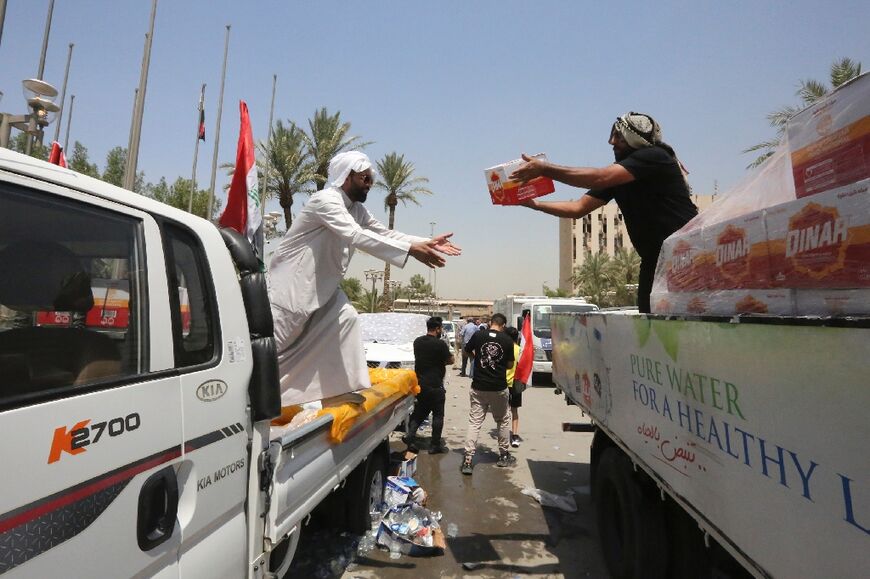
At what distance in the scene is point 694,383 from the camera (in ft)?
6.78

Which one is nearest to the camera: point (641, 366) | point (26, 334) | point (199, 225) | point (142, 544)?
point (26, 334)

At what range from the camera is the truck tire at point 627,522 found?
9.09 feet

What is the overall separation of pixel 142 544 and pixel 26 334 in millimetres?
645

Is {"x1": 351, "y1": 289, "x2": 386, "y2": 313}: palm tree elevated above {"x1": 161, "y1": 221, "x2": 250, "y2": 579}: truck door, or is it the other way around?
{"x1": 351, "y1": 289, "x2": 386, "y2": 313}: palm tree

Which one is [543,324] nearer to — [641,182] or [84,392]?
[641,182]

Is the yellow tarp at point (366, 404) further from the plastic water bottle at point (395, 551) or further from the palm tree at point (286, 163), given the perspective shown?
the palm tree at point (286, 163)

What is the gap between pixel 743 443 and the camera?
68.2 inches

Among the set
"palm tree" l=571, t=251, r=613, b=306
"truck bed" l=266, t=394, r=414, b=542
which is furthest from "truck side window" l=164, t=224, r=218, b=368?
"palm tree" l=571, t=251, r=613, b=306

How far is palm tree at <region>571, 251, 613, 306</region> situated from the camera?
39.2 meters

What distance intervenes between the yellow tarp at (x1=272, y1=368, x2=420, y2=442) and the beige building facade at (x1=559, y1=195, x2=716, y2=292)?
65.6 meters

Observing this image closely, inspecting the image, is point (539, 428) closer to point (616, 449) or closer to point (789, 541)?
point (616, 449)

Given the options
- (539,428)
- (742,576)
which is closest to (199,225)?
(742,576)

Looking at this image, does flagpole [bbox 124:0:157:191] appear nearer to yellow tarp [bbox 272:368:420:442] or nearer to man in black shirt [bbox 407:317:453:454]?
man in black shirt [bbox 407:317:453:454]

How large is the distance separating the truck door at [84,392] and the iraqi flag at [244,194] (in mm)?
1169
